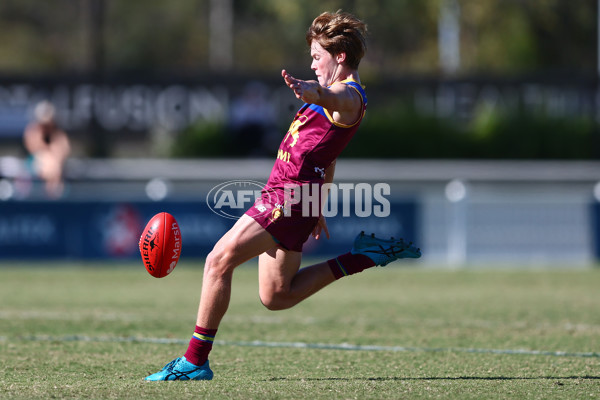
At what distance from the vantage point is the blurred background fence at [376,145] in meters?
17.6

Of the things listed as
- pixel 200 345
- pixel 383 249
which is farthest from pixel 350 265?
pixel 200 345

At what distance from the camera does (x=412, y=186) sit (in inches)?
858

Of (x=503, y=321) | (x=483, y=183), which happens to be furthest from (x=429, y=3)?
(x=503, y=321)

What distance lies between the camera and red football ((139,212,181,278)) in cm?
691

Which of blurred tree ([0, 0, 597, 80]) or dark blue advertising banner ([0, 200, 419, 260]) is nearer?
dark blue advertising banner ([0, 200, 419, 260])

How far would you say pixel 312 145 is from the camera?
259 inches

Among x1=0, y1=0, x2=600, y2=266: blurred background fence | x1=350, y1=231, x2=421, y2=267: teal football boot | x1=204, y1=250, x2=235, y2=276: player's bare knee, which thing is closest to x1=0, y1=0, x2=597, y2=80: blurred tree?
x1=0, y1=0, x2=600, y2=266: blurred background fence

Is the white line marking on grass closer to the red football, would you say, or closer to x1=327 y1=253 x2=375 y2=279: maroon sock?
x1=327 y1=253 x2=375 y2=279: maroon sock

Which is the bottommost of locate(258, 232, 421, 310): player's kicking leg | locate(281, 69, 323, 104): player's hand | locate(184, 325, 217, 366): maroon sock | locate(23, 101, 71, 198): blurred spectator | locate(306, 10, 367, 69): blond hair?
locate(184, 325, 217, 366): maroon sock

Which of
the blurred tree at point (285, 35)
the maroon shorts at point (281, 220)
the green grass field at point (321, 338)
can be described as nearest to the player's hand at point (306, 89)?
the maroon shorts at point (281, 220)

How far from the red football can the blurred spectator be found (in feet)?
37.2

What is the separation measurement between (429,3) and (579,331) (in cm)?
2604

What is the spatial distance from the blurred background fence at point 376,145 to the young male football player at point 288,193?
30.3 feet

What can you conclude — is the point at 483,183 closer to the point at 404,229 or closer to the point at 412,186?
the point at 412,186
